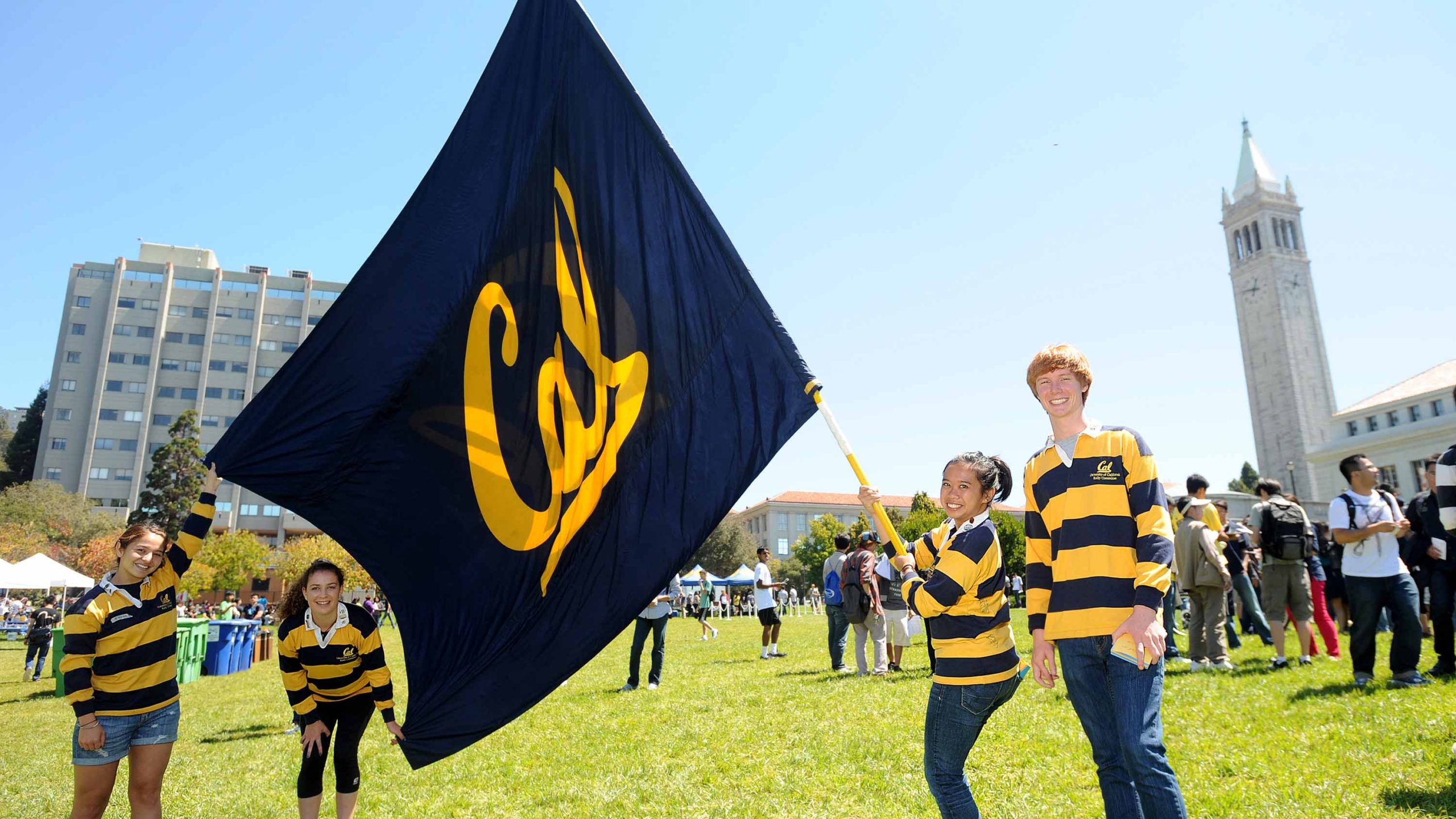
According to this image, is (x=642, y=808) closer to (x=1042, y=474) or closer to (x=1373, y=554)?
(x=1042, y=474)

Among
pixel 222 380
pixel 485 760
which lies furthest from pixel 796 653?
pixel 222 380

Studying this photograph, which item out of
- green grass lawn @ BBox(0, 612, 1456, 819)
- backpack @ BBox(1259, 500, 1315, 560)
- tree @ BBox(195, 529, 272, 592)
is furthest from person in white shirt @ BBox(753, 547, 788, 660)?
tree @ BBox(195, 529, 272, 592)

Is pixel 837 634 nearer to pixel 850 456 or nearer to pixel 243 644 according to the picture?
pixel 850 456

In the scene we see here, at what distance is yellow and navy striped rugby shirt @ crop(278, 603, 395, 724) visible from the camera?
17.6 feet

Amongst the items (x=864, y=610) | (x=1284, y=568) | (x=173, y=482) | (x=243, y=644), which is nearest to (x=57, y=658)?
(x=243, y=644)

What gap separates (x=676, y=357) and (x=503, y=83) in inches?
80.2

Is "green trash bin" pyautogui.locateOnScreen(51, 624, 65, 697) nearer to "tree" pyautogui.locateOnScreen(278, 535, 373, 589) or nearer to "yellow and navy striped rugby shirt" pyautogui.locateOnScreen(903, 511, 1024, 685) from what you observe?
"yellow and navy striped rugby shirt" pyautogui.locateOnScreen(903, 511, 1024, 685)

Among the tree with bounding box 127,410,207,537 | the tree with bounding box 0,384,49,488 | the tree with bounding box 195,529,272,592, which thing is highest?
the tree with bounding box 0,384,49,488

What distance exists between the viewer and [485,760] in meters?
7.45

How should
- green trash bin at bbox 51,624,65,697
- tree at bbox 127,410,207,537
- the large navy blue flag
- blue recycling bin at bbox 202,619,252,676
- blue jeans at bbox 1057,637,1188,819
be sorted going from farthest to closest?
tree at bbox 127,410,207,537, blue recycling bin at bbox 202,619,252,676, green trash bin at bbox 51,624,65,697, the large navy blue flag, blue jeans at bbox 1057,637,1188,819

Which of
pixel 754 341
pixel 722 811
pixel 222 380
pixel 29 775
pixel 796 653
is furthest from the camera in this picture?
pixel 222 380

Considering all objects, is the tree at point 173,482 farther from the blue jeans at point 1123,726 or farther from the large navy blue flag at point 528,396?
the blue jeans at point 1123,726

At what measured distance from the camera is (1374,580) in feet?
25.1

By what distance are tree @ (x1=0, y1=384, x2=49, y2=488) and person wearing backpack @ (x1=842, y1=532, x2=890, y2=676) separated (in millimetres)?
120133
